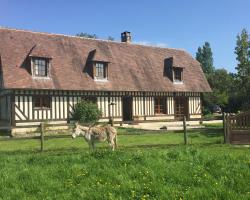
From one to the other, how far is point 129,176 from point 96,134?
4712mm

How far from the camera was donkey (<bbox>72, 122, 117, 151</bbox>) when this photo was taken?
13.0 m

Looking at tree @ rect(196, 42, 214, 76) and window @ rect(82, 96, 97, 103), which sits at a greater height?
tree @ rect(196, 42, 214, 76)

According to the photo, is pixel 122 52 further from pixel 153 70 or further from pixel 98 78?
pixel 98 78

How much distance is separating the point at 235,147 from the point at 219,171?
18.5 feet

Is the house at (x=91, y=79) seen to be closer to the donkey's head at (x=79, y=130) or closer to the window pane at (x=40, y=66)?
the window pane at (x=40, y=66)

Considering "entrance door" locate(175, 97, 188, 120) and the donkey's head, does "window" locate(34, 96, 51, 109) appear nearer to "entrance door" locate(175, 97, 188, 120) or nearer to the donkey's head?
"entrance door" locate(175, 97, 188, 120)

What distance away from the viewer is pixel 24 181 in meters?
8.56

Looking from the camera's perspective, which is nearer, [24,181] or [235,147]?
[24,181]

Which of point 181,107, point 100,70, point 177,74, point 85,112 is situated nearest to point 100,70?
point 100,70

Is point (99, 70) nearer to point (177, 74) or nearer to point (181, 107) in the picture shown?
point (177, 74)

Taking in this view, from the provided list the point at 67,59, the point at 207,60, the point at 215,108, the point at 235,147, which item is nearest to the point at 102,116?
the point at 67,59

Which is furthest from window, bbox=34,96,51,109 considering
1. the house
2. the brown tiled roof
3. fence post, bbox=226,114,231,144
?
fence post, bbox=226,114,231,144

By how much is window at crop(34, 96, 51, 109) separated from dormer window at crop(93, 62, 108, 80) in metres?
4.13

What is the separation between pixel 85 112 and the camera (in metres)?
25.3
